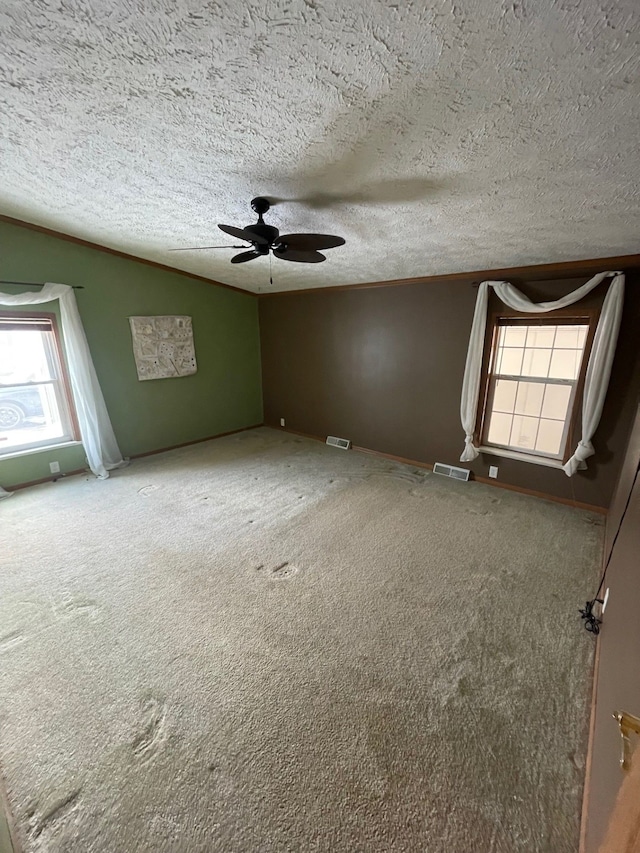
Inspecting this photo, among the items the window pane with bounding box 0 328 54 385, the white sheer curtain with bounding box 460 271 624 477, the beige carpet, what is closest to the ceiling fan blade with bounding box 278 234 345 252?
the white sheer curtain with bounding box 460 271 624 477

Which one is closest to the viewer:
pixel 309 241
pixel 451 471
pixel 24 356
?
pixel 309 241

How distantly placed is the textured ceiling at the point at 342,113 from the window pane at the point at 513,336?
890mm

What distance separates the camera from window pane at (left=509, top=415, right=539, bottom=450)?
354 centimetres

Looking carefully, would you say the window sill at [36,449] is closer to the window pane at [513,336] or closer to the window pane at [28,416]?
the window pane at [28,416]

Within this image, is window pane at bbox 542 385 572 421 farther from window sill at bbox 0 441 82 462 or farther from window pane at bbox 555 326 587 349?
window sill at bbox 0 441 82 462

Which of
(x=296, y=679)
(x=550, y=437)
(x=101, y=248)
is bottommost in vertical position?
(x=296, y=679)

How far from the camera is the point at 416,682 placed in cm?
161

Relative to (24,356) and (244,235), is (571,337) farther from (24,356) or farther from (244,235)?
(24,356)

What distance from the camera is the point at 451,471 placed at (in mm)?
3967

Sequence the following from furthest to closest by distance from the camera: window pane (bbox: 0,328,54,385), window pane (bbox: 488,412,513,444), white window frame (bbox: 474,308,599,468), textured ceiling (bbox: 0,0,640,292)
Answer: window pane (bbox: 488,412,513,444), window pane (bbox: 0,328,54,385), white window frame (bbox: 474,308,599,468), textured ceiling (bbox: 0,0,640,292)

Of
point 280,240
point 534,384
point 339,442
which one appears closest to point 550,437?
point 534,384

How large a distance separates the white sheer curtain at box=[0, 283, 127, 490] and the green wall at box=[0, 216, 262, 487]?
0.18 m

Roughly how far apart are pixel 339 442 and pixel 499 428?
7.15ft

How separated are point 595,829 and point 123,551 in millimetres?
2874
